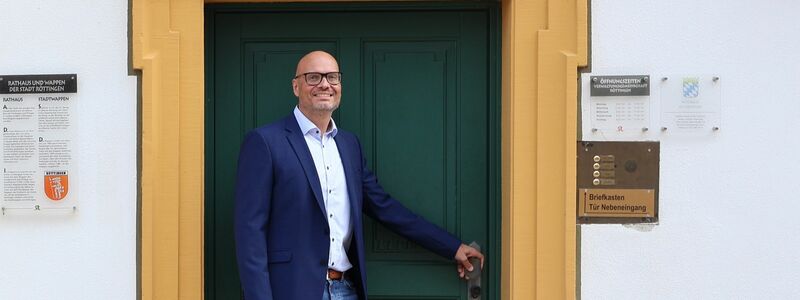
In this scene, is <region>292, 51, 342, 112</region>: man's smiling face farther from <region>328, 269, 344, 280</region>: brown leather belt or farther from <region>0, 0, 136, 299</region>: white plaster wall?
<region>0, 0, 136, 299</region>: white plaster wall

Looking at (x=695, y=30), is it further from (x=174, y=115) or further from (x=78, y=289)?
(x=78, y=289)

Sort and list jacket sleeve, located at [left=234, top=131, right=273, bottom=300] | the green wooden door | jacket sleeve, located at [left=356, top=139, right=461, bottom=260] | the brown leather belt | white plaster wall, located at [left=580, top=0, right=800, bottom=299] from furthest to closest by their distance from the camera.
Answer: the green wooden door
jacket sleeve, located at [left=356, top=139, right=461, bottom=260]
white plaster wall, located at [left=580, top=0, right=800, bottom=299]
the brown leather belt
jacket sleeve, located at [left=234, top=131, right=273, bottom=300]

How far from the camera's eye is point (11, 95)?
4250 millimetres

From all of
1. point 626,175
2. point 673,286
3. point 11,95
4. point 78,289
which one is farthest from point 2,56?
point 673,286

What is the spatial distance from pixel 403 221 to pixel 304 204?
1.96 ft

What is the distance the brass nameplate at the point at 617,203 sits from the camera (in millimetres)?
4176

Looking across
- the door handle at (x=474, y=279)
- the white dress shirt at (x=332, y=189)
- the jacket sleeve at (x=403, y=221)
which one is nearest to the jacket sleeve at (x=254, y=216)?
the white dress shirt at (x=332, y=189)

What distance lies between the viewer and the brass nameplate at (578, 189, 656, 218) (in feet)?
13.7

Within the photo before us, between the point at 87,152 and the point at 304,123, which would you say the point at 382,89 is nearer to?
the point at 304,123

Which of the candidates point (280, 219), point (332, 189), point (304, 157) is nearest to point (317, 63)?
point (304, 157)

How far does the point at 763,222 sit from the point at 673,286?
50 centimetres

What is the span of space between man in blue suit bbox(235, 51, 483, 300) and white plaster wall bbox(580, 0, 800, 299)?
1091 millimetres

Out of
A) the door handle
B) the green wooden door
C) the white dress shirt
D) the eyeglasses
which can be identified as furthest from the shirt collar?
the door handle

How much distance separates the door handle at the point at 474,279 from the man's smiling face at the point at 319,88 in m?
1.06
